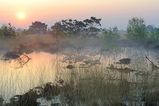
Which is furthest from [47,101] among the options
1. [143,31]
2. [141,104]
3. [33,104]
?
[143,31]

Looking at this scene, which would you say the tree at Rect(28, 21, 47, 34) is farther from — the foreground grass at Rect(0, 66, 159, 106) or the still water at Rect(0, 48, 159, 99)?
the foreground grass at Rect(0, 66, 159, 106)

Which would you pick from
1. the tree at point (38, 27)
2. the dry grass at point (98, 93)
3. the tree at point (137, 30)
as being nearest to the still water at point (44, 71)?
the dry grass at point (98, 93)

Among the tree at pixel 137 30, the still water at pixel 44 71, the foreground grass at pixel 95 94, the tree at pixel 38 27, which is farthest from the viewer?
the tree at pixel 38 27

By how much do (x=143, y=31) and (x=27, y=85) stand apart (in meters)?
13.4

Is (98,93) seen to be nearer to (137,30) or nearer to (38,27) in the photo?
(137,30)

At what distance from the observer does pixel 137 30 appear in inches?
603

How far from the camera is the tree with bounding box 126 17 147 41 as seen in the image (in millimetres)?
15234

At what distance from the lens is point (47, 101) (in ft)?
11.8

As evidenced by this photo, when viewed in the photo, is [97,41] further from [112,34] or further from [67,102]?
[67,102]

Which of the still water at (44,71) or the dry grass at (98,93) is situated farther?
the still water at (44,71)

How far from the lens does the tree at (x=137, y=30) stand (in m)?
15.2

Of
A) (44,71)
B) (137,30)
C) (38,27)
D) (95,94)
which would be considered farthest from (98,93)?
(38,27)

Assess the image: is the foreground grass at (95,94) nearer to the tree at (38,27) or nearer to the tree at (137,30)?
the tree at (137,30)

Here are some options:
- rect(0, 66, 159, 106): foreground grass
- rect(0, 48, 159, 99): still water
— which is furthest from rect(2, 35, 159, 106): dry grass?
rect(0, 48, 159, 99): still water
